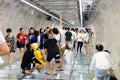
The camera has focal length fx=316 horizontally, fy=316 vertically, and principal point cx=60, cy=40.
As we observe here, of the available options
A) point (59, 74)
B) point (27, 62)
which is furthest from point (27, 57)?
point (59, 74)

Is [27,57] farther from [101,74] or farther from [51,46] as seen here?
[101,74]

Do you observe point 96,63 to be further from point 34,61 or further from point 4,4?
point 4,4

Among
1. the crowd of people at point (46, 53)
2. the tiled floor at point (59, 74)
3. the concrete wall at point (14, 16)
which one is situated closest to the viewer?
the crowd of people at point (46, 53)

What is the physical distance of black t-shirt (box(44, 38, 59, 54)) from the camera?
11.8m

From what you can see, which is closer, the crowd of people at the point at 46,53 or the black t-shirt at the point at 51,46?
the crowd of people at the point at 46,53

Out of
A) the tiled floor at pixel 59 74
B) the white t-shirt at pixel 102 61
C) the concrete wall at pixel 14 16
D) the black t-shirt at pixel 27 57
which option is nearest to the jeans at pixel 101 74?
the white t-shirt at pixel 102 61

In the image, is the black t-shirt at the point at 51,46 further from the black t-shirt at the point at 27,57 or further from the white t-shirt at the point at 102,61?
the white t-shirt at the point at 102,61

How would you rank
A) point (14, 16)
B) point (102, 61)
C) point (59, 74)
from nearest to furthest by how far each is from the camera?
point (102, 61) < point (59, 74) < point (14, 16)

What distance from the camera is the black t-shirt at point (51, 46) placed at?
11.8 m

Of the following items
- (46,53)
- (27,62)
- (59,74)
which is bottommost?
(59,74)

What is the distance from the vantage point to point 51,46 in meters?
11.8

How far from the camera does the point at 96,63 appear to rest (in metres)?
9.30

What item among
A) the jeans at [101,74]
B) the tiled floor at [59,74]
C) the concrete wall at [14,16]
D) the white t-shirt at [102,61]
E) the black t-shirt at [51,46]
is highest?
the concrete wall at [14,16]

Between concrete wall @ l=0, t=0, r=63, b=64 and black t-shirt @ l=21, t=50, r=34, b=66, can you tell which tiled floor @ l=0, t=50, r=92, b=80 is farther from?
concrete wall @ l=0, t=0, r=63, b=64
